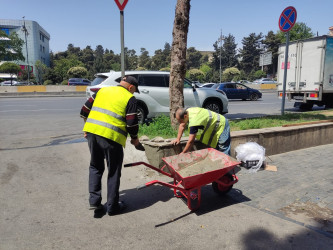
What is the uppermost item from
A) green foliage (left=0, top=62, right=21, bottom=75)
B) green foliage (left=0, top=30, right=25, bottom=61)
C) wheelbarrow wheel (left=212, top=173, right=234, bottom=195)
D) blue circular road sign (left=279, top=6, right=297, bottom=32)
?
green foliage (left=0, top=30, right=25, bottom=61)

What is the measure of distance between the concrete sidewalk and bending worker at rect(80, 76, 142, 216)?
0.34 m

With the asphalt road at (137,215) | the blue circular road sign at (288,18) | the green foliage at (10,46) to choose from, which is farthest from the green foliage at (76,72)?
the asphalt road at (137,215)

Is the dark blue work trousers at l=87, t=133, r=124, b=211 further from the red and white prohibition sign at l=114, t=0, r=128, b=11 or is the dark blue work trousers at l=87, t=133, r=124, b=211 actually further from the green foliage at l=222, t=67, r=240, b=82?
the green foliage at l=222, t=67, r=240, b=82

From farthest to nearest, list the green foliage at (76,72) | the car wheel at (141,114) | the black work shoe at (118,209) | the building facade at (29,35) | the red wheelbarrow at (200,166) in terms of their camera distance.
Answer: the building facade at (29,35)
the green foliage at (76,72)
the car wheel at (141,114)
the red wheelbarrow at (200,166)
the black work shoe at (118,209)

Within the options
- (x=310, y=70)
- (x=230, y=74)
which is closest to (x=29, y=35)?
(x=230, y=74)

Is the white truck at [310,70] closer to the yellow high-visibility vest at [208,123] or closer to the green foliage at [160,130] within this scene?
the green foliage at [160,130]

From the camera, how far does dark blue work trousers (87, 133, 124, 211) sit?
3.35 metres

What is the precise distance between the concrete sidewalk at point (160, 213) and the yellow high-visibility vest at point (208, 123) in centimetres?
82

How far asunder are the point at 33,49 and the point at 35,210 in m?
78.5

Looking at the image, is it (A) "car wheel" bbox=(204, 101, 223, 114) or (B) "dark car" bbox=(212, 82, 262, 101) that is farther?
(B) "dark car" bbox=(212, 82, 262, 101)

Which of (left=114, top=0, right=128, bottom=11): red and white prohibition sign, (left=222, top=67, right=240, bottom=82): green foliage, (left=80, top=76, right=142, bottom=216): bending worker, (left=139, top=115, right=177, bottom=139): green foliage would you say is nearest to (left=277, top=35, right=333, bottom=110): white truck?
(left=139, top=115, right=177, bottom=139): green foliage

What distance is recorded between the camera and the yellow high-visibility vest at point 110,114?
3.27 m

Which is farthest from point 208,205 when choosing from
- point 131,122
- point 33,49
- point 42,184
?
point 33,49

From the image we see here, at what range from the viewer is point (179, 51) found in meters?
6.22
